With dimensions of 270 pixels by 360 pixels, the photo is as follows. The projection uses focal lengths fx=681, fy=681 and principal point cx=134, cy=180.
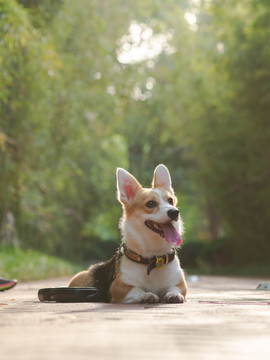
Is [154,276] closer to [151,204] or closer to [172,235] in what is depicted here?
[172,235]

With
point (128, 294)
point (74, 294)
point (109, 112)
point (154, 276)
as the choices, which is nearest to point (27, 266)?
point (109, 112)

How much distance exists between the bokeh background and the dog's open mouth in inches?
207

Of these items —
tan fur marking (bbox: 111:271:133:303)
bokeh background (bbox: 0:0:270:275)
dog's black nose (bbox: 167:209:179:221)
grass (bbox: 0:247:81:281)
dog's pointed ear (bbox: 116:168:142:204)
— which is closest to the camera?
tan fur marking (bbox: 111:271:133:303)

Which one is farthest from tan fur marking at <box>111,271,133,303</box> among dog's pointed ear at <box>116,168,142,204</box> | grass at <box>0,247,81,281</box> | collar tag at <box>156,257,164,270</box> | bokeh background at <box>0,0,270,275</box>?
grass at <box>0,247,81,281</box>

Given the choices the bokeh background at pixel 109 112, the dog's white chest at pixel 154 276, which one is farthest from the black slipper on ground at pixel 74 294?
the bokeh background at pixel 109 112

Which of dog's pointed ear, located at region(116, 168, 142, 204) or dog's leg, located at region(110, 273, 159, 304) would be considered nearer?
dog's leg, located at region(110, 273, 159, 304)

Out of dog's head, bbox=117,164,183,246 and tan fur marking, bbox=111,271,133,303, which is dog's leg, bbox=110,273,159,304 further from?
dog's head, bbox=117,164,183,246

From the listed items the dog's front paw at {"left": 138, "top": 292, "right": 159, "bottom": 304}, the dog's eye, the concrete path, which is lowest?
the concrete path

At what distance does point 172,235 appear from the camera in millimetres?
6000

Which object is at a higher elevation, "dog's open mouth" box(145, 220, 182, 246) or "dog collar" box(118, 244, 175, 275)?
"dog's open mouth" box(145, 220, 182, 246)

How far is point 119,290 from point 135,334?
8.36ft

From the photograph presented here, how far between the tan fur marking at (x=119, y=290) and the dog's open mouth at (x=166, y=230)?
0.52 m

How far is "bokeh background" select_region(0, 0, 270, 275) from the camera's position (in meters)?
14.5

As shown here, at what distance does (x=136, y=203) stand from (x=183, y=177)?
32105 millimetres
